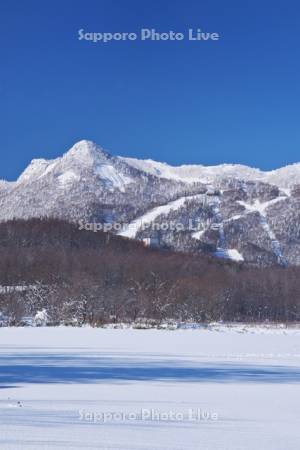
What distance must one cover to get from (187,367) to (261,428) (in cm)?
1037

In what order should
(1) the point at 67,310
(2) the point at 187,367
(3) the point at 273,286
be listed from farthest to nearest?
(3) the point at 273,286 → (1) the point at 67,310 → (2) the point at 187,367

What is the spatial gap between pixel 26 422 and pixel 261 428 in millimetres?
3423

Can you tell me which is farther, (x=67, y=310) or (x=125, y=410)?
(x=67, y=310)

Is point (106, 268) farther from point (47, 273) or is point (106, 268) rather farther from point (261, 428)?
point (261, 428)

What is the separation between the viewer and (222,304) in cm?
10612

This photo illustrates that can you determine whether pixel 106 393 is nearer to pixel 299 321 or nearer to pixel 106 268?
pixel 299 321

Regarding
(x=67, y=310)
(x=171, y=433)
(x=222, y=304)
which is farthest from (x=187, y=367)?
(x=222, y=304)

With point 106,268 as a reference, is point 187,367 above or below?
below

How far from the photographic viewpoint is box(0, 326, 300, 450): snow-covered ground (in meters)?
Answer: 9.36

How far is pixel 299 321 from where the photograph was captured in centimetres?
10912

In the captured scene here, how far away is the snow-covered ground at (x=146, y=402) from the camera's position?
9359mm

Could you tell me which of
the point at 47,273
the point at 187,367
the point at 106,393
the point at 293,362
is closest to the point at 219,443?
the point at 106,393

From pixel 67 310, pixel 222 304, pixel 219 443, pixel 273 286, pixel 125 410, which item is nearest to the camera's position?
pixel 219 443

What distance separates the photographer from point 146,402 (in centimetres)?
1312
